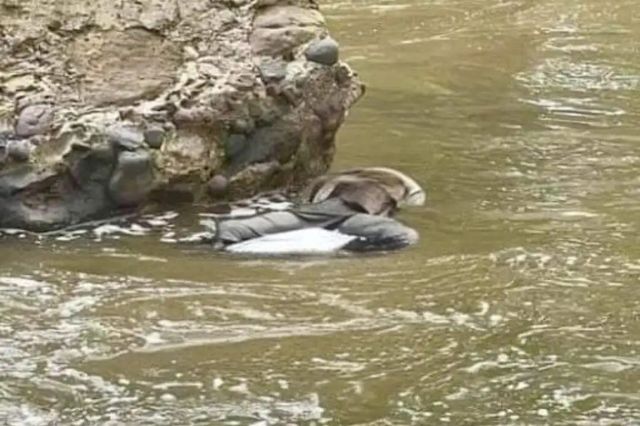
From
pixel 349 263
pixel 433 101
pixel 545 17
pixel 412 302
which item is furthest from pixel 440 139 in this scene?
pixel 545 17

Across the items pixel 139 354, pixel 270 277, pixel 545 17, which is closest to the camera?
pixel 139 354

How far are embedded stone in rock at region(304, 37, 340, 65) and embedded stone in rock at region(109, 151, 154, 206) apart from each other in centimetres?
99

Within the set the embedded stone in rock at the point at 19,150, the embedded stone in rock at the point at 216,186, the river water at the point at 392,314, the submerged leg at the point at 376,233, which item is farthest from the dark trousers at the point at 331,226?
the embedded stone in rock at the point at 19,150

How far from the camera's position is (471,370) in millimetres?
4348

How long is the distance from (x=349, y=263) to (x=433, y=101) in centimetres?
358

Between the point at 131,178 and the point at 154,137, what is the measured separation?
231 mm

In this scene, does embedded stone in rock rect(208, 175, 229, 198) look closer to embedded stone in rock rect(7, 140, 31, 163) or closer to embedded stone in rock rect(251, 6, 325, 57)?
embedded stone in rock rect(251, 6, 325, 57)

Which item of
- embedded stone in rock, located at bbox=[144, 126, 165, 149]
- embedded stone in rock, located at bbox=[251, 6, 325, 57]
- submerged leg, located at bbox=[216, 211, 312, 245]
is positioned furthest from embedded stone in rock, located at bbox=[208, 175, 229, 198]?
embedded stone in rock, located at bbox=[251, 6, 325, 57]

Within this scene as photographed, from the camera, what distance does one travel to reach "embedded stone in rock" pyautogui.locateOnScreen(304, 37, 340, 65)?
681 cm

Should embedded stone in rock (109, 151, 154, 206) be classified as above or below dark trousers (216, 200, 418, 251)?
above

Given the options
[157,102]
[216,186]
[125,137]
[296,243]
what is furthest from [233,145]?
[296,243]

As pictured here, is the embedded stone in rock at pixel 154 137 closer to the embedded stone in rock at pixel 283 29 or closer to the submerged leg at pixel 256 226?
the submerged leg at pixel 256 226

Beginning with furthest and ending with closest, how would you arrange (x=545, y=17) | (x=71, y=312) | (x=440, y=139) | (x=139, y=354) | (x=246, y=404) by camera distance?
(x=545, y=17), (x=440, y=139), (x=71, y=312), (x=139, y=354), (x=246, y=404)

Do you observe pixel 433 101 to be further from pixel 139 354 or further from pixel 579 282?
pixel 139 354
